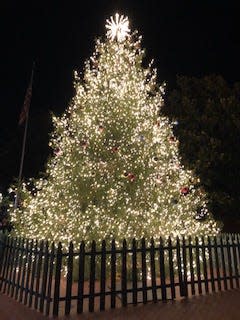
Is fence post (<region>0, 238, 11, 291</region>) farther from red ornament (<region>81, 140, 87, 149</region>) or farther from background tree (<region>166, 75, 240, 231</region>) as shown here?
background tree (<region>166, 75, 240, 231</region>)

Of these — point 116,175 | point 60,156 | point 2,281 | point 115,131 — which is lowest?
point 2,281

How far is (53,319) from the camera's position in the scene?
6344 mm

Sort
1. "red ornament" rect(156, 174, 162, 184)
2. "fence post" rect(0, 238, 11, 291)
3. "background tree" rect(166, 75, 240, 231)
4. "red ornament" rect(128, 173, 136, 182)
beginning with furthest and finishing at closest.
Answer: "background tree" rect(166, 75, 240, 231) → "red ornament" rect(156, 174, 162, 184) → "red ornament" rect(128, 173, 136, 182) → "fence post" rect(0, 238, 11, 291)

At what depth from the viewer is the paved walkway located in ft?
21.6

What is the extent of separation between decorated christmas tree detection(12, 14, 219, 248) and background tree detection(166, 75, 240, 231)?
6539mm

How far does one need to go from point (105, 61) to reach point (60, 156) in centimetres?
397

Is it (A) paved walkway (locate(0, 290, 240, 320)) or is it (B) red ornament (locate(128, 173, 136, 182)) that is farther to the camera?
(B) red ornament (locate(128, 173, 136, 182))

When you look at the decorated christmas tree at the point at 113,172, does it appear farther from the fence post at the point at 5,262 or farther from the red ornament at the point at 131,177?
the fence post at the point at 5,262

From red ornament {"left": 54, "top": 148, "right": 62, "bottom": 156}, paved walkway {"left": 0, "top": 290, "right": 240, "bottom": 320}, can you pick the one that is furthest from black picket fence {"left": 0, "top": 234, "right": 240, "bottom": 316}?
red ornament {"left": 54, "top": 148, "right": 62, "bottom": 156}

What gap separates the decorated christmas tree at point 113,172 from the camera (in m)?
10.3

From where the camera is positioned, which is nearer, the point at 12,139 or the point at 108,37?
the point at 108,37

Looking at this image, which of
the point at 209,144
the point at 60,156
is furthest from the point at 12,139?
the point at 60,156

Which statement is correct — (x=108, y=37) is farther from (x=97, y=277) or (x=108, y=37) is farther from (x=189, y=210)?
(x=97, y=277)

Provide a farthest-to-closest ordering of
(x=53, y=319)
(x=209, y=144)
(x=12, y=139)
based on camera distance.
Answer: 1. (x=12, y=139)
2. (x=209, y=144)
3. (x=53, y=319)
